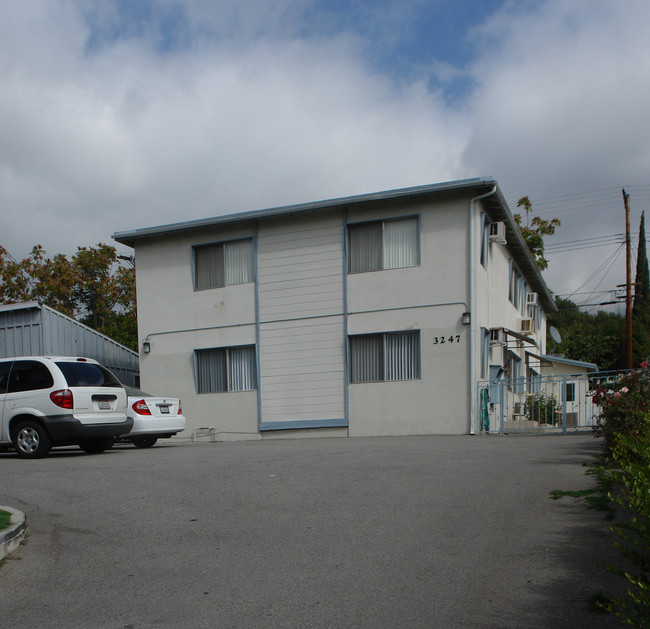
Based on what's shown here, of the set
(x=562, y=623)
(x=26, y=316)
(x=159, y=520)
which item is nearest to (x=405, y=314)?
(x=26, y=316)

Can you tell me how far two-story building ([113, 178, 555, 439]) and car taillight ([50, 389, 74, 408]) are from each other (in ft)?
26.4

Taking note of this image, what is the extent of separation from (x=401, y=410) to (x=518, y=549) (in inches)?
496

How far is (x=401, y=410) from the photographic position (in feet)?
60.2

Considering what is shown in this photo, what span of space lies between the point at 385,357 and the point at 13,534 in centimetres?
1317

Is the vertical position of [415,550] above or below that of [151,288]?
below

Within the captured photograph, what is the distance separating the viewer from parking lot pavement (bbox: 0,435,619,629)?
15.1ft

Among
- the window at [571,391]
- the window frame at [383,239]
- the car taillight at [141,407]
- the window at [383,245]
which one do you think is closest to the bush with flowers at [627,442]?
the window at [571,391]

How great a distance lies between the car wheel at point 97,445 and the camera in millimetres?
13773

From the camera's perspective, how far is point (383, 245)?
742 inches

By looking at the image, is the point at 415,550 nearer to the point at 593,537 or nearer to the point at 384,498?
the point at 593,537

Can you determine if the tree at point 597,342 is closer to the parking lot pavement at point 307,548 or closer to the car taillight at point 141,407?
the car taillight at point 141,407

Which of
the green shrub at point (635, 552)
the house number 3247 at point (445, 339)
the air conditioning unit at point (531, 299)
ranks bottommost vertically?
the green shrub at point (635, 552)

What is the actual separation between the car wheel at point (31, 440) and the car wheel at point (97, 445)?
3.96 feet

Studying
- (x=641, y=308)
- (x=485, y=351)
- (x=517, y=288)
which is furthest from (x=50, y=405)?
(x=641, y=308)
